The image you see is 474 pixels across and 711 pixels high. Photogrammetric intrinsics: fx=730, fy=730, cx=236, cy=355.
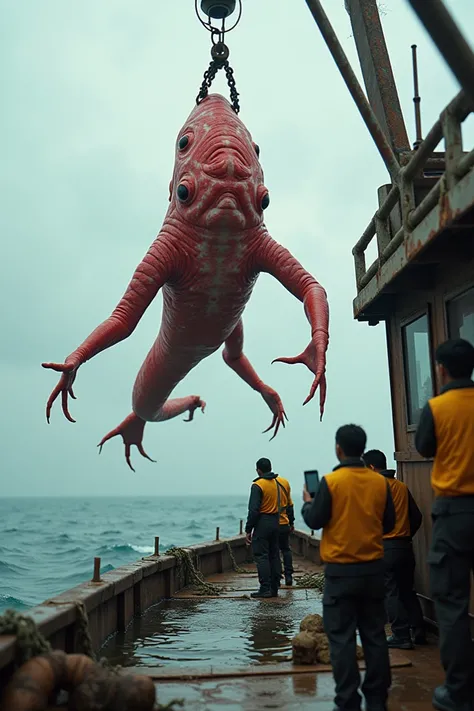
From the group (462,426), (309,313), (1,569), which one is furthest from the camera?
(1,569)

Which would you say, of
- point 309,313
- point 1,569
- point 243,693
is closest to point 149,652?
point 243,693

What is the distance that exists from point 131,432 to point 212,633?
214 inches

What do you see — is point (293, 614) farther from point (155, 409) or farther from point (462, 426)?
point (462, 426)

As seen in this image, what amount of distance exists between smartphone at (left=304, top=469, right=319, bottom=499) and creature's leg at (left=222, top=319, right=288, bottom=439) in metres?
4.77

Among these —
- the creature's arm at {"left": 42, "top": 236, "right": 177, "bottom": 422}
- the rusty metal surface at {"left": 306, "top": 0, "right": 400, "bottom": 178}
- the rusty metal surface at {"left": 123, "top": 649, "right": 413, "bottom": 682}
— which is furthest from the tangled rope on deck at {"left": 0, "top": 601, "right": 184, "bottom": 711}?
the rusty metal surface at {"left": 306, "top": 0, "right": 400, "bottom": 178}

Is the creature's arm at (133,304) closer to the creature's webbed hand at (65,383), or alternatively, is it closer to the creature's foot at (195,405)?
the creature's webbed hand at (65,383)

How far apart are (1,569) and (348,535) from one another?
841 inches

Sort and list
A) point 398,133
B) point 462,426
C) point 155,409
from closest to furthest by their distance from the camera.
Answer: point 462,426 → point 398,133 → point 155,409

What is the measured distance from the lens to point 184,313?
695 centimetres

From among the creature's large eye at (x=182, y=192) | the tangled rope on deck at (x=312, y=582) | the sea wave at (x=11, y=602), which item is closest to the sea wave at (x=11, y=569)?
the sea wave at (x=11, y=602)

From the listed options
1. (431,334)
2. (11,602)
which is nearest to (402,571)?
(431,334)

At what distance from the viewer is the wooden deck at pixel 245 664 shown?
4383 millimetres

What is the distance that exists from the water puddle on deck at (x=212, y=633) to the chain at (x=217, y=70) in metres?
4.88

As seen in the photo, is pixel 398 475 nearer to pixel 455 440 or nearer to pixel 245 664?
pixel 245 664
